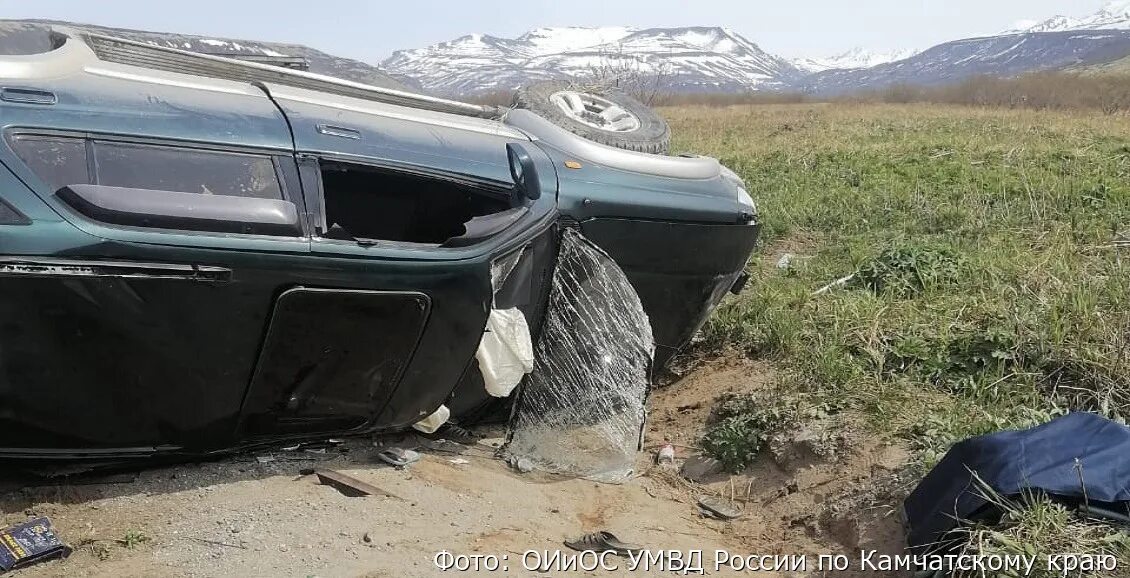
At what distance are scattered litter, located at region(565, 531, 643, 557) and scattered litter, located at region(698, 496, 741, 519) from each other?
0.63 meters

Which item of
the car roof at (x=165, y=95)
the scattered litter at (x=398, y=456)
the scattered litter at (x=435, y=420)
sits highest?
the car roof at (x=165, y=95)

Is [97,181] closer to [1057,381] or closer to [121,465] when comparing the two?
[121,465]

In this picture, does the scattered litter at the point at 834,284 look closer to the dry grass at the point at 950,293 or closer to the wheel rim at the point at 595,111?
the dry grass at the point at 950,293

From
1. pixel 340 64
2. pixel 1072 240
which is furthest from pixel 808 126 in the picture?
pixel 340 64

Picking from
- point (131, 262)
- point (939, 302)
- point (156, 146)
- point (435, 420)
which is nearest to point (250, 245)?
point (131, 262)

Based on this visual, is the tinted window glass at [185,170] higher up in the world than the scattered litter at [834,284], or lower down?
higher up

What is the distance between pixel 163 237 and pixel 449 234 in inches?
57.4

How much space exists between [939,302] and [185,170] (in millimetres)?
3881

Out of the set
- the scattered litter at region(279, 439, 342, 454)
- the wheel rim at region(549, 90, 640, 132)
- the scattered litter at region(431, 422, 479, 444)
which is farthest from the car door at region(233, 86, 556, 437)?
the wheel rim at region(549, 90, 640, 132)

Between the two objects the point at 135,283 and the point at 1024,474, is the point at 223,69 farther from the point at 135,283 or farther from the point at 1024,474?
the point at 1024,474

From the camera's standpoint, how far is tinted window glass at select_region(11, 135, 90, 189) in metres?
2.65

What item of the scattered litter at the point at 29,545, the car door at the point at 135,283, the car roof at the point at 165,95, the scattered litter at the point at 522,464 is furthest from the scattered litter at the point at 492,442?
the scattered litter at the point at 29,545

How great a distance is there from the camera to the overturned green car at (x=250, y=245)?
2.63m

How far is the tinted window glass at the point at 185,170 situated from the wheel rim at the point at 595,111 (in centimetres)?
184
